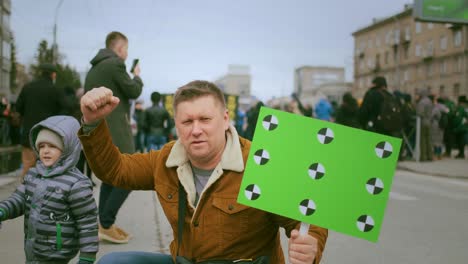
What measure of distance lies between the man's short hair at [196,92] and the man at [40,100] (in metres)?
5.62

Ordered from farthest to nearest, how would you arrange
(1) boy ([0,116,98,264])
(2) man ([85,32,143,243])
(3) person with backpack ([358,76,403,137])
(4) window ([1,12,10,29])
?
(4) window ([1,12,10,29]) → (3) person with backpack ([358,76,403,137]) → (2) man ([85,32,143,243]) → (1) boy ([0,116,98,264])

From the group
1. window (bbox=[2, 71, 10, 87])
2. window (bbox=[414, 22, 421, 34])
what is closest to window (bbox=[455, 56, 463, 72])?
window (bbox=[414, 22, 421, 34])

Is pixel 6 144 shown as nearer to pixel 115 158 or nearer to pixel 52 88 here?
pixel 52 88

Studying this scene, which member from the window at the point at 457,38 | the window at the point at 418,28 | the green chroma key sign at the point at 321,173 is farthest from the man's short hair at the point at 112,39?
the window at the point at 418,28

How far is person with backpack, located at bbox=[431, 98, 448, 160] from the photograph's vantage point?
50.3 feet

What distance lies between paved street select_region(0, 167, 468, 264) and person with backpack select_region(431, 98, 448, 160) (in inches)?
277

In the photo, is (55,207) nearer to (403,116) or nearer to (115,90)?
(115,90)

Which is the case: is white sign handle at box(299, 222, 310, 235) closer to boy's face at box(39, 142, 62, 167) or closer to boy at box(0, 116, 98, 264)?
boy at box(0, 116, 98, 264)

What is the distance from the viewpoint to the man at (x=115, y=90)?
196 inches

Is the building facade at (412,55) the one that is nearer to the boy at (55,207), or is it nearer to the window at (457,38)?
the window at (457,38)

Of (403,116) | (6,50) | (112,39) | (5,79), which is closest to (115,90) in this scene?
(112,39)

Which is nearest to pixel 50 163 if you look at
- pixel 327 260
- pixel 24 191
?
pixel 24 191

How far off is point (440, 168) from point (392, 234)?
8.33 m

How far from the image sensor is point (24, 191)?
11.1 ft
